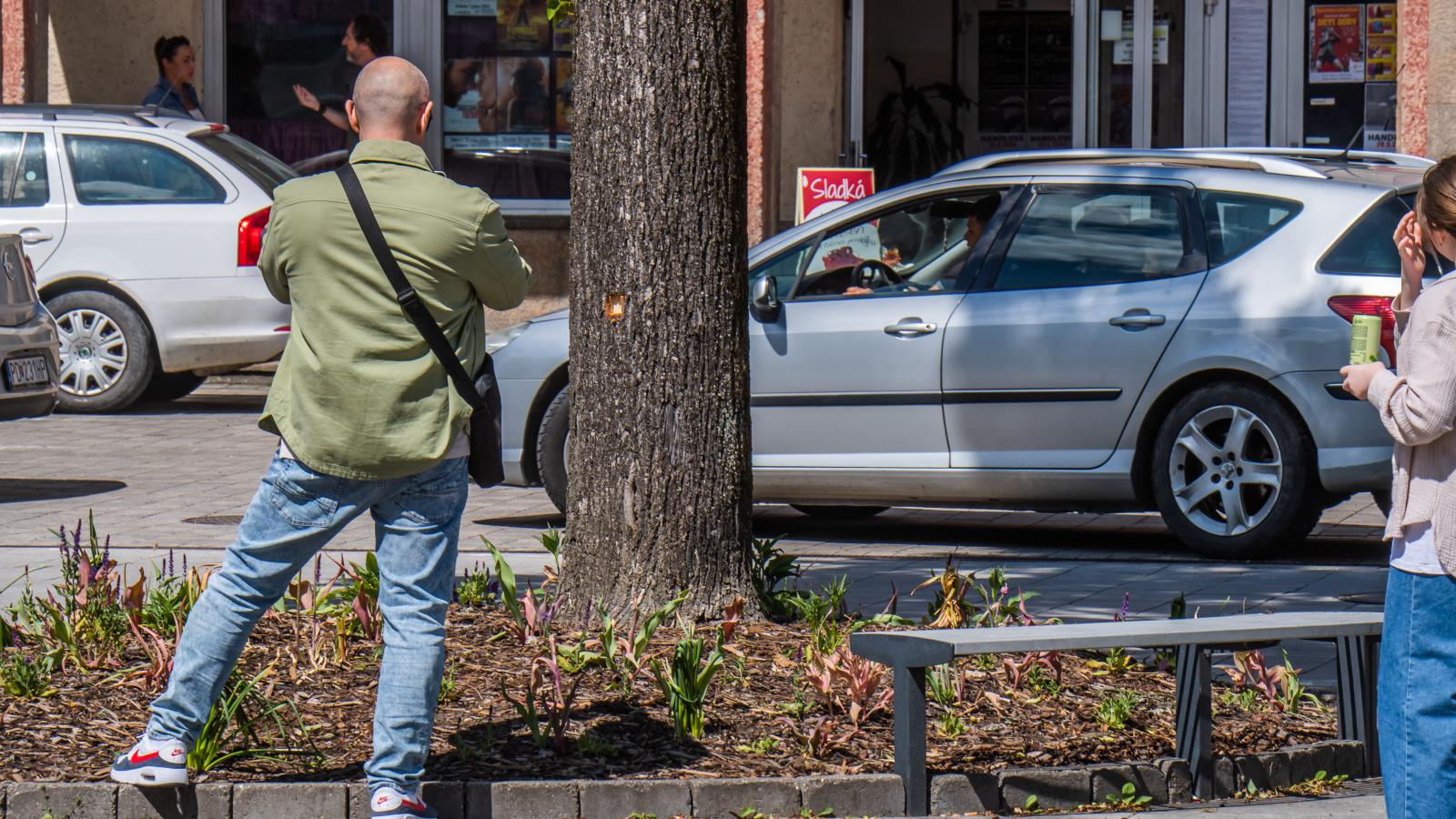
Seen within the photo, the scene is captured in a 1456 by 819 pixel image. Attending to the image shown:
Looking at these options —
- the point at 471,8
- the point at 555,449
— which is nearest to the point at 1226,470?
the point at 555,449

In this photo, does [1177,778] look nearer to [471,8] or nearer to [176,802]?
[176,802]

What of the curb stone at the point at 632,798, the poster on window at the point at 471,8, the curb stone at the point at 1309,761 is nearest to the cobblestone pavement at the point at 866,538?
the curb stone at the point at 1309,761

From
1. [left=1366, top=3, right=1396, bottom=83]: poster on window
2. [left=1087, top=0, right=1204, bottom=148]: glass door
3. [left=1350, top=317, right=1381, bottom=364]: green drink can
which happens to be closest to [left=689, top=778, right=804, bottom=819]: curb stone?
[left=1350, top=317, right=1381, bottom=364]: green drink can

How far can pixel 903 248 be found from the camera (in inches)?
382

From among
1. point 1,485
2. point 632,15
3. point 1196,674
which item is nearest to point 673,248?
point 632,15

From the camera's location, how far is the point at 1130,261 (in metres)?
8.99

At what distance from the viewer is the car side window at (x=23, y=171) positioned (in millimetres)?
14070

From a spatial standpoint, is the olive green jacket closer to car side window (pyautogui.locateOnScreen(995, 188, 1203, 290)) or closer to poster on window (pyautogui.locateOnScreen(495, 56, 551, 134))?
car side window (pyautogui.locateOnScreen(995, 188, 1203, 290))

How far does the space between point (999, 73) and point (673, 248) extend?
1320cm

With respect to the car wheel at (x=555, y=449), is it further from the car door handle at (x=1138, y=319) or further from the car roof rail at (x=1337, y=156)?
the car roof rail at (x=1337, y=156)

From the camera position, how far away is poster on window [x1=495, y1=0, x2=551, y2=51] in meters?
18.1

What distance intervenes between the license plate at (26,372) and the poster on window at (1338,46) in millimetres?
10524

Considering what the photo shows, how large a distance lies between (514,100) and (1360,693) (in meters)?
13.6

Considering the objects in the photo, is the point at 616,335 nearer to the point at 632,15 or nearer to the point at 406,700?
the point at 632,15
